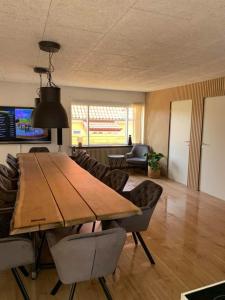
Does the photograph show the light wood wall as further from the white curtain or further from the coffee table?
the coffee table

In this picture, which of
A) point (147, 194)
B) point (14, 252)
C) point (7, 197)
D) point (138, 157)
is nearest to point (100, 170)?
point (147, 194)

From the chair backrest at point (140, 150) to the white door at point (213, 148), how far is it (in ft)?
6.73

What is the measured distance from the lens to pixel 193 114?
523 cm

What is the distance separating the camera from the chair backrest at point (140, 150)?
22.3ft

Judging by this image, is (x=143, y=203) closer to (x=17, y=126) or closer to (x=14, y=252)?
(x=14, y=252)

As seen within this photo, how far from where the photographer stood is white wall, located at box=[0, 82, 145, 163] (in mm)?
5875

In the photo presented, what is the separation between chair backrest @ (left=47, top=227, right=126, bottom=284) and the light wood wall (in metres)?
4.01

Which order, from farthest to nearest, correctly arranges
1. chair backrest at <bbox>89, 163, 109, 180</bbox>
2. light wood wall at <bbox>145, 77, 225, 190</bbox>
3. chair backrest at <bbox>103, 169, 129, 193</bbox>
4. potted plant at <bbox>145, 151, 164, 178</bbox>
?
potted plant at <bbox>145, 151, 164, 178</bbox> → light wood wall at <bbox>145, 77, 225, 190</bbox> → chair backrest at <bbox>89, 163, 109, 180</bbox> → chair backrest at <bbox>103, 169, 129, 193</bbox>

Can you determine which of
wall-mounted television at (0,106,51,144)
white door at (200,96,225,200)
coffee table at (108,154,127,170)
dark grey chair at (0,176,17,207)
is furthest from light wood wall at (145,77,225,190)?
dark grey chair at (0,176,17,207)

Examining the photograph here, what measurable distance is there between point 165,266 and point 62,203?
1.32 meters

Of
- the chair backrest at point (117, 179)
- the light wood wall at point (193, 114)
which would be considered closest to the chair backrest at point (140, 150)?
the light wood wall at point (193, 114)

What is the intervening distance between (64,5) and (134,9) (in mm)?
561

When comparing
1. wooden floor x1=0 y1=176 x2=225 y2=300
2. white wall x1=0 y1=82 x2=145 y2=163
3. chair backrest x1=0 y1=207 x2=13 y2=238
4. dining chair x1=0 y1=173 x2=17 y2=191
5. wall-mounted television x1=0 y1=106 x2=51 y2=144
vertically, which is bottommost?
wooden floor x1=0 y1=176 x2=225 y2=300

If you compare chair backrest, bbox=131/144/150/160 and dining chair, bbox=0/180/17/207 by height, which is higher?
chair backrest, bbox=131/144/150/160
